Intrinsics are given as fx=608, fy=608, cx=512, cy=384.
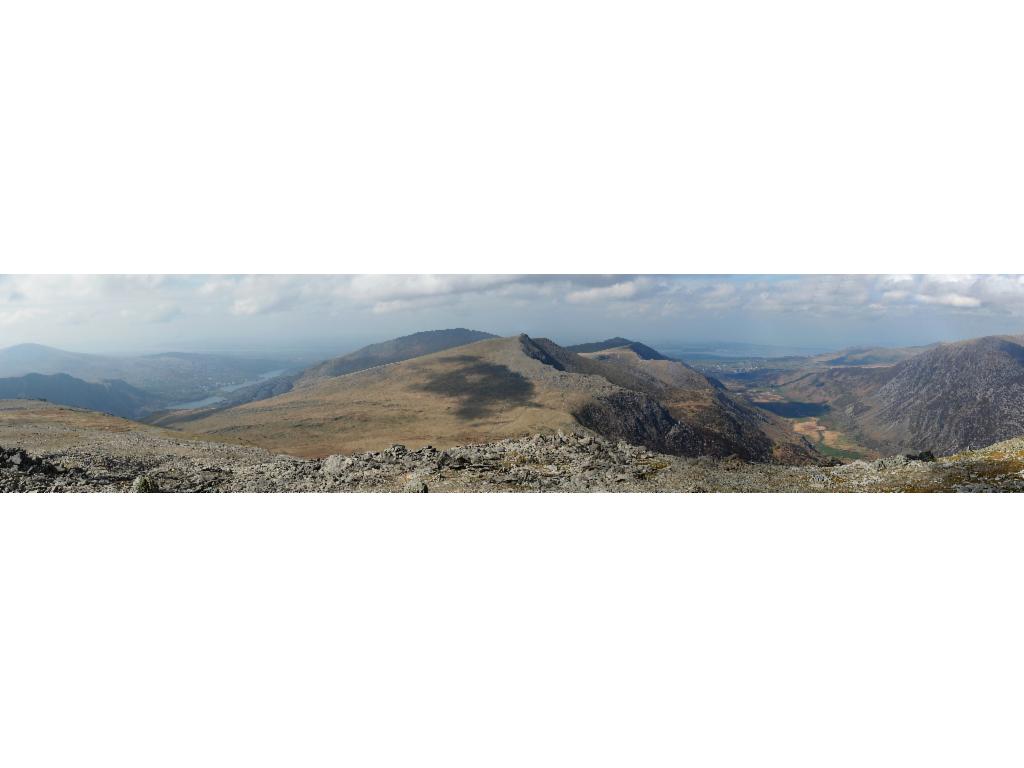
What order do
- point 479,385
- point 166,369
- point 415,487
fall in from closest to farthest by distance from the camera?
point 415,487
point 479,385
point 166,369

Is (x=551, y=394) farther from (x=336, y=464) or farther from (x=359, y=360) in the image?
(x=336, y=464)

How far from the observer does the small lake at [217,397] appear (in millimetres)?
19562

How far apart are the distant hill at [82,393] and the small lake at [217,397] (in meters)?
0.79

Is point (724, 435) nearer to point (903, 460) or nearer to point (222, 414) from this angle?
point (903, 460)

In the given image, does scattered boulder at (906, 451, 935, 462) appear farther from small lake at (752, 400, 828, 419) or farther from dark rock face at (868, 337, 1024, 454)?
small lake at (752, 400, 828, 419)

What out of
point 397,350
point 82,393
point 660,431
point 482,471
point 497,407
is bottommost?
point 482,471

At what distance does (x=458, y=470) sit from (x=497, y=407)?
3.62m

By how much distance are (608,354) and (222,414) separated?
12.2 meters

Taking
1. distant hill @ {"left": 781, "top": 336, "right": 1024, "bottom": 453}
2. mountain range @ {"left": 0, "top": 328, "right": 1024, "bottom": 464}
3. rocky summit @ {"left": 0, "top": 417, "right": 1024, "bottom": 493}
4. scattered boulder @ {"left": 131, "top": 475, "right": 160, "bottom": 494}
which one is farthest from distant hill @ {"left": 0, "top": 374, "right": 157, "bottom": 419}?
distant hill @ {"left": 781, "top": 336, "right": 1024, "bottom": 453}

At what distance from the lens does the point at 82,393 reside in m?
18.9

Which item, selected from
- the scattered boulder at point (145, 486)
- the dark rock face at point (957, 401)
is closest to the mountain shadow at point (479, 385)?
the scattered boulder at point (145, 486)

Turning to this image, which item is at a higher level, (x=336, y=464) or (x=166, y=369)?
(x=166, y=369)

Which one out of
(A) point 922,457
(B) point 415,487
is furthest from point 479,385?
(A) point 922,457

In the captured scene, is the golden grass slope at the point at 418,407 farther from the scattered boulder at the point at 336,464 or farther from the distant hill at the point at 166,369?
the distant hill at the point at 166,369
